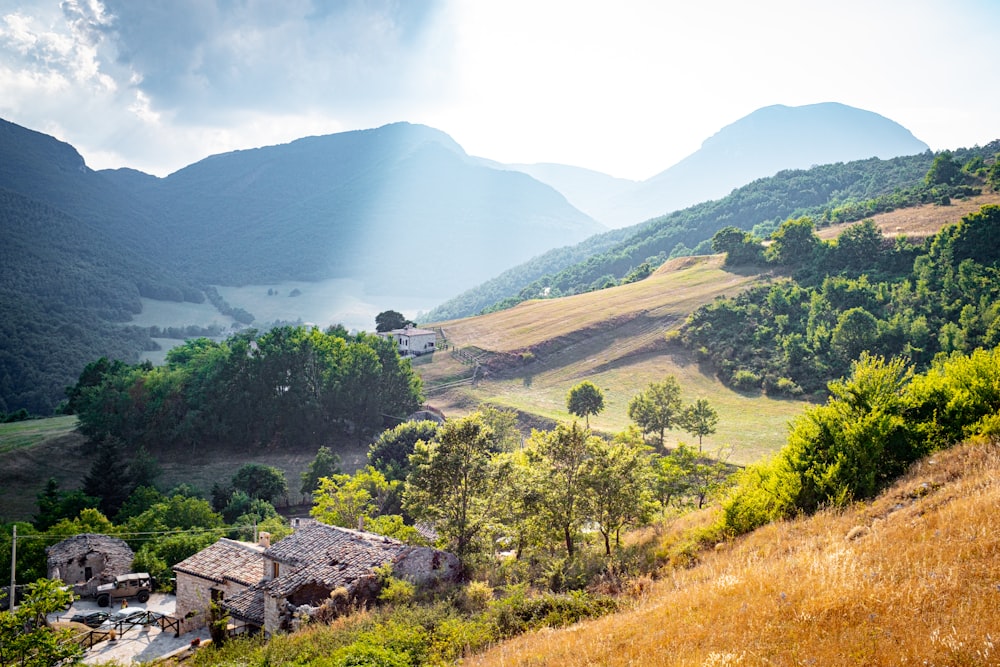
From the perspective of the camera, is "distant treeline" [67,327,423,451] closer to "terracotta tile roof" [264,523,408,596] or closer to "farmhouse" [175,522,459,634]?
"farmhouse" [175,522,459,634]

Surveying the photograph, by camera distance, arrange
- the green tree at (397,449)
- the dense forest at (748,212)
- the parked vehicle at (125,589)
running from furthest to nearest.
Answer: the dense forest at (748,212) → the green tree at (397,449) → the parked vehicle at (125,589)

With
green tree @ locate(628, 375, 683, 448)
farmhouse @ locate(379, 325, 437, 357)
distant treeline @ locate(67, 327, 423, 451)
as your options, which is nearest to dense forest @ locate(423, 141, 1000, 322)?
Result: farmhouse @ locate(379, 325, 437, 357)

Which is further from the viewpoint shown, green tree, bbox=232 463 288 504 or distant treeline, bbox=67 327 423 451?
distant treeline, bbox=67 327 423 451

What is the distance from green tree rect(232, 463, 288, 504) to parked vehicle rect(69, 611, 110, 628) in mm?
18198

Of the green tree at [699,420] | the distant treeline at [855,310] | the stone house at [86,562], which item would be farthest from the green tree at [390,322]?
the stone house at [86,562]

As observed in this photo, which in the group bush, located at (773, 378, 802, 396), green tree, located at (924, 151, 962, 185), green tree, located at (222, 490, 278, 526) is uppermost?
green tree, located at (924, 151, 962, 185)

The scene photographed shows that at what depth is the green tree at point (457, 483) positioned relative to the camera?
1894 cm

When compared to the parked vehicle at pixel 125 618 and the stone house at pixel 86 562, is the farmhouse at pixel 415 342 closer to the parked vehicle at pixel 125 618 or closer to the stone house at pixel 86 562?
the stone house at pixel 86 562

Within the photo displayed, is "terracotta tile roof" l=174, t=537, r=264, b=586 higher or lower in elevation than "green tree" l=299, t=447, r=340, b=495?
higher

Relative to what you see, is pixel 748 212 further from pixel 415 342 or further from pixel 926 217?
pixel 415 342

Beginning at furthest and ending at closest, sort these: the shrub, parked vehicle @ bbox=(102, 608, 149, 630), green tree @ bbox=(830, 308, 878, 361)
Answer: green tree @ bbox=(830, 308, 878, 361) → parked vehicle @ bbox=(102, 608, 149, 630) → the shrub

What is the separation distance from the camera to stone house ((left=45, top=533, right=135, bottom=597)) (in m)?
29.9

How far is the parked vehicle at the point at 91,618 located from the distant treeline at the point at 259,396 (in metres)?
34.0

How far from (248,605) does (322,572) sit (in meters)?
3.88
